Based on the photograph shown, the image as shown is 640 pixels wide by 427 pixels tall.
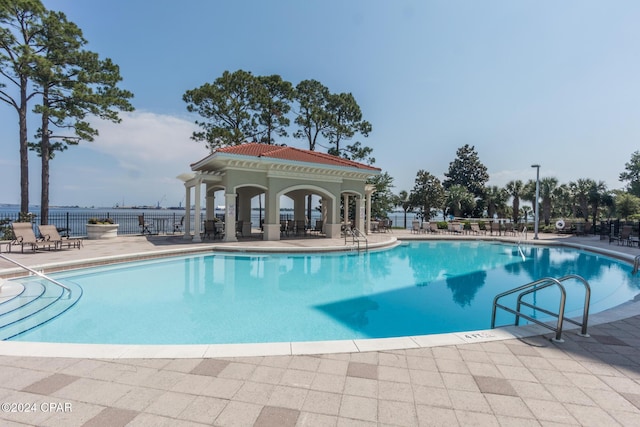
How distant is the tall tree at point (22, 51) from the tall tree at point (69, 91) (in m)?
0.44

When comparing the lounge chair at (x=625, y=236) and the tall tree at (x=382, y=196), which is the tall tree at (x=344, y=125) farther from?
the lounge chair at (x=625, y=236)

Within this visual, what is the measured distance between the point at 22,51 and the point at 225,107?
11.2m

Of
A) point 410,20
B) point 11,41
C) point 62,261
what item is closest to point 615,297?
point 410,20

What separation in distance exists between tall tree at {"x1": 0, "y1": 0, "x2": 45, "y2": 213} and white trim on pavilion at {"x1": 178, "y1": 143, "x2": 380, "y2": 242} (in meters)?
8.34

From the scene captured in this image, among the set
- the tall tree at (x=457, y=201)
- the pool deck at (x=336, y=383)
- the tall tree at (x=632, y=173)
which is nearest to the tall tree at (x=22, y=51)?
the pool deck at (x=336, y=383)

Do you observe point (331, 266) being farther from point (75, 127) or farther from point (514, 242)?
point (75, 127)

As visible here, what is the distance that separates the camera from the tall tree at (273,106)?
81.9 feet

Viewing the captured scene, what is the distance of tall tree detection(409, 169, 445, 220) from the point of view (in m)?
32.6

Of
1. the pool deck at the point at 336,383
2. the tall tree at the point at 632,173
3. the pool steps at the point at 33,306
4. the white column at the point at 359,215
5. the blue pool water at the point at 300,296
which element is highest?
the tall tree at the point at 632,173

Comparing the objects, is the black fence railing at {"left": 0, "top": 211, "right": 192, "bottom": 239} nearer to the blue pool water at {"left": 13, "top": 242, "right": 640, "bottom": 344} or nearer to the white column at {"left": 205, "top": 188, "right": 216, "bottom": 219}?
the white column at {"left": 205, "top": 188, "right": 216, "bottom": 219}

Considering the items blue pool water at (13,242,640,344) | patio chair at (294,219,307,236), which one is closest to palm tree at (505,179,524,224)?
blue pool water at (13,242,640,344)

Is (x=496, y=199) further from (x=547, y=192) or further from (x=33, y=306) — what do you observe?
(x=33, y=306)

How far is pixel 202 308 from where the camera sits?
21.7 feet

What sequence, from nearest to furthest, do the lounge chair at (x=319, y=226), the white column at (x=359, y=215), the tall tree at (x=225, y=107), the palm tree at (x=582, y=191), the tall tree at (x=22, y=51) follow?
1. the tall tree at (x=22, y=51)
2. the white column at (x=359, y=215)
3. the lounge chair at (x=319, y=226)
4. the tall tree at (x=225, y=107)
5. the palm tree at (x=582, y=191)
